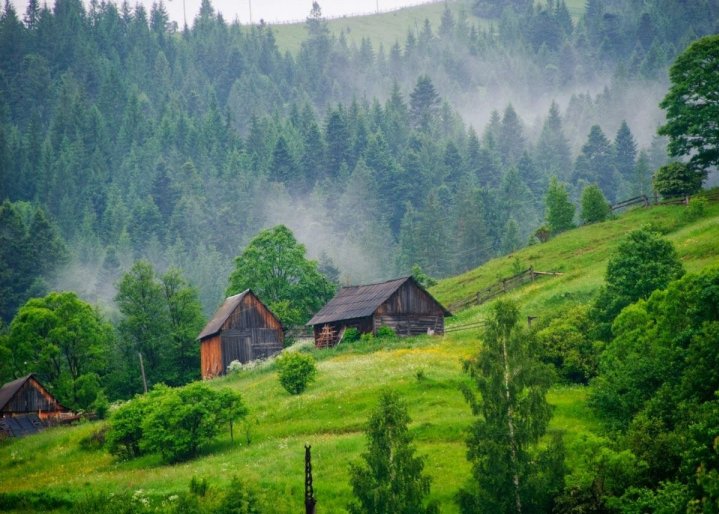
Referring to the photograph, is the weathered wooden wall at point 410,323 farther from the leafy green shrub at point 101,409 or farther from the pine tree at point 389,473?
the pine tree at point 389,473

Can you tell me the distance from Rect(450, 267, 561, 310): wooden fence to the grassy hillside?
9.76 feet

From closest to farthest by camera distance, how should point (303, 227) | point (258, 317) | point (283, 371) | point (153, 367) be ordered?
point (283, 371) < point (258, 317) < point (153, 367) < point (303, 227)

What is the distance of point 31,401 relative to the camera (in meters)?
73.5

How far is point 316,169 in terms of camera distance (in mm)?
196625

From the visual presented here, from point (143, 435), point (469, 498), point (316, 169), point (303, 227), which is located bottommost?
point (469, 498)

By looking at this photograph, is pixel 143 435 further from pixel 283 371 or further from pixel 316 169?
pixel 316 169

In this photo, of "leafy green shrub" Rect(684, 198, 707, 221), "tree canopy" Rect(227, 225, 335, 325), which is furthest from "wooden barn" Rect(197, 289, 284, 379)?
"leafy green shrub" Rect(684, 198, 707, 221)

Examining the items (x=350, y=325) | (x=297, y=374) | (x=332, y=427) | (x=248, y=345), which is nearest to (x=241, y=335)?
(x=248, y=345)

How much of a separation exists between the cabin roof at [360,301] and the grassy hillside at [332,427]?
3764mm

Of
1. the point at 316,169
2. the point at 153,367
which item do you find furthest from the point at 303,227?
the point at 153,367

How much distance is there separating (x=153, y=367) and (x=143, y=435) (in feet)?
124

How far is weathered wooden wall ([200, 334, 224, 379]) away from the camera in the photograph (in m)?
81.3

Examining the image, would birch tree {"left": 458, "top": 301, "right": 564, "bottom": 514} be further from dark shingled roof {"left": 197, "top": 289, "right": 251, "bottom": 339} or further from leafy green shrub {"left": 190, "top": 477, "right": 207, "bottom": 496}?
dark shingled roof {"left": 197, "top": 289, "right": 251, "bottom": 339}

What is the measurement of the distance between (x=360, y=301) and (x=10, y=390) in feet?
87.4
